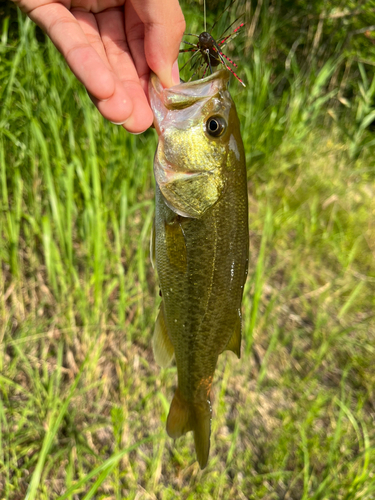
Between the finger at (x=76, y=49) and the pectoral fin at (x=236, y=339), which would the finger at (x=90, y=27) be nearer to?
the finger at (x=76, y=49)

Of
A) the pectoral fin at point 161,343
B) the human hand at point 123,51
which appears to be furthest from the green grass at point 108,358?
the human hand at point 123,51

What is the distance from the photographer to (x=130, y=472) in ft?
6.10

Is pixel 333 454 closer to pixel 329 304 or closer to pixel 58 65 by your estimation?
pixel 329 304

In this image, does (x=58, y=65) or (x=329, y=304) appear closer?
(x=58, y=65)

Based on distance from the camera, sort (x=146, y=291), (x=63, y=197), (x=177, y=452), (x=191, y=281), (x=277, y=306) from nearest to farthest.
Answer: (x=191, y=281), (x=177, y=452), (x=63, y=197), (x=146, y=291), (x=277, y=306)

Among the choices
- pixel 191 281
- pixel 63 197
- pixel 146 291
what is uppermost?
pixel 63 197

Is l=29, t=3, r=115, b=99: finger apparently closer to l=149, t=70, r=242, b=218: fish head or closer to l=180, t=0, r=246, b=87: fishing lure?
l=149, t=70, r=242, b=218: fish head

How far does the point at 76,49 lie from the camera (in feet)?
4.71

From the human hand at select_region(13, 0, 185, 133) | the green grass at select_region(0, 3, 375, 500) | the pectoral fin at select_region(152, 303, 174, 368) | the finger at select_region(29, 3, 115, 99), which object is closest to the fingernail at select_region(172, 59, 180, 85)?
the human hand at select_region(13, 0, 185, 133)

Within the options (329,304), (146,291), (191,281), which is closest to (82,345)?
(146,291)

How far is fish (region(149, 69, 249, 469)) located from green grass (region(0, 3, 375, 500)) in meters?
0.66

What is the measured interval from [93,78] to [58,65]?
1138 mm

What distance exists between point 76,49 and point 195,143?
2.11ft

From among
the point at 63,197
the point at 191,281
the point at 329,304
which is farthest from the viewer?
the point at 329,304
